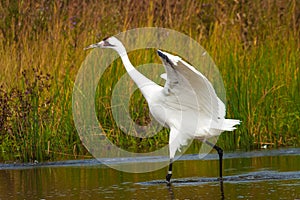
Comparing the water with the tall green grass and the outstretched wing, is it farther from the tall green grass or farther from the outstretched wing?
the outstretched wing

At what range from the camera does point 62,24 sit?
12.7 meters

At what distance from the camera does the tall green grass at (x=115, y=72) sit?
429 inches

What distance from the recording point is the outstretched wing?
8328 millimetres

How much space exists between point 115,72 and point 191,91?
280 centimetres

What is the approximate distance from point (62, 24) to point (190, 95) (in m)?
3.99

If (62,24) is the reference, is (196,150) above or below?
below

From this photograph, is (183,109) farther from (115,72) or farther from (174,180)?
(115,72)

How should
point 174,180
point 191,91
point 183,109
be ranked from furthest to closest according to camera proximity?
point 183,109
point 174,180
point 191,91

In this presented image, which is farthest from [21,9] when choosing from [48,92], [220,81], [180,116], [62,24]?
[180,116]

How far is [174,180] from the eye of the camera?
9.25 m

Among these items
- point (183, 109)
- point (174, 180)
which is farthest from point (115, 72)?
point (174, 180)

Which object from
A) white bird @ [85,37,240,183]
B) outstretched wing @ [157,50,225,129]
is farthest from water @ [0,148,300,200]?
outstretched wing @ [157,50,225,129]

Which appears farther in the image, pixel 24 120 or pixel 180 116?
pixel 24 120

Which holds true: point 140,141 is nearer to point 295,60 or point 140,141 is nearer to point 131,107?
point 131,107
